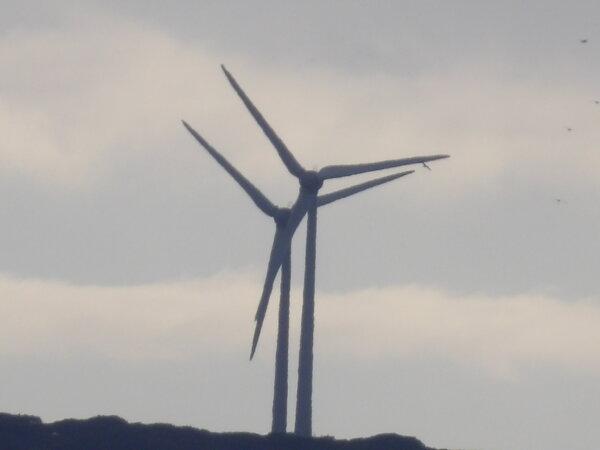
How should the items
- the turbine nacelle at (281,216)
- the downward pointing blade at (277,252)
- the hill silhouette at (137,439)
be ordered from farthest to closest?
the turbine nacelle at (281,216), the downward pointing blade at (277,252), the hill silhouette at (137,439)

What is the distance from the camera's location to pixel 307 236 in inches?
6038

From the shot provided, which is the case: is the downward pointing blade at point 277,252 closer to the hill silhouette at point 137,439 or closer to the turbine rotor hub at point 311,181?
the turbine rotor hub at point 311,181

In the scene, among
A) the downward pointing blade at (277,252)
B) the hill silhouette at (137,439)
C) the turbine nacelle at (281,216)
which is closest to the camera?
the hill silhouette at (137,439)

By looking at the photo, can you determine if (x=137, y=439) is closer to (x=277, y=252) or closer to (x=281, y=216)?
(x=277, y=252)

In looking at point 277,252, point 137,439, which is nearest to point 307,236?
point 277,252

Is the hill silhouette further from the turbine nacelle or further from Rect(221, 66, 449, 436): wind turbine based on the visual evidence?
the turbine nacelle

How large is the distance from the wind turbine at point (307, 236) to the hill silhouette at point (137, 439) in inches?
366

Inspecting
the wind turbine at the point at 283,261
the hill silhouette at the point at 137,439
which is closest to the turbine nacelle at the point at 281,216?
the wind turbine at the point at 283,261

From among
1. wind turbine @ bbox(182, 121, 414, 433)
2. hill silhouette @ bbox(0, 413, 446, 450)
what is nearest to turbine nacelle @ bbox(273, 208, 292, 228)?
wind turbine @ bbox(182, 121, 414, 433)

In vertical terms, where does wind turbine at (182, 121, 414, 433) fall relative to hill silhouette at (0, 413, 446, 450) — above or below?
above

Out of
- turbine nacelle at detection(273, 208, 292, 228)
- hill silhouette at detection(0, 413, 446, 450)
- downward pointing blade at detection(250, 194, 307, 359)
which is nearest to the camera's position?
hill silhouette at detection(0, 413, 446, 450)

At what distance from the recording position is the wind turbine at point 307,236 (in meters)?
150

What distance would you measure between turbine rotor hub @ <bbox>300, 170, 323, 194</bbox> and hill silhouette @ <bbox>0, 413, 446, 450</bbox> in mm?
19956

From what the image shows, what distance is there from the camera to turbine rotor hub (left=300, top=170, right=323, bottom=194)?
6078 inches
